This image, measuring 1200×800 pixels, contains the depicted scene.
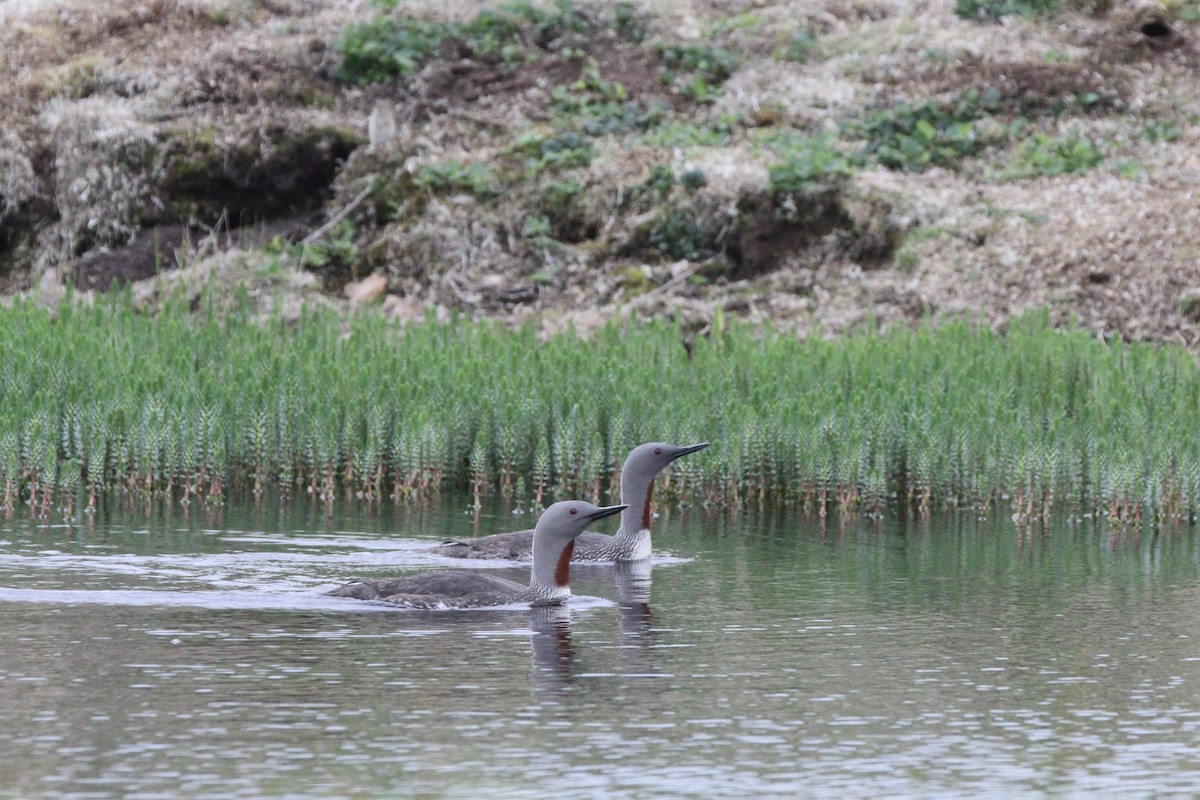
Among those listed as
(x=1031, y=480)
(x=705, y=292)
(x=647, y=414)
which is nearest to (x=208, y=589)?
(x=647, y=414)

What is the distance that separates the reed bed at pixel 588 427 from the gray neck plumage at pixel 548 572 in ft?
9.34

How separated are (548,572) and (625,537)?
1694 mm

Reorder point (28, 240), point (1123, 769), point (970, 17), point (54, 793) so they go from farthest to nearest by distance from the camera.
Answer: point (970, 17) < point (28, 240) < point (1123, 769) < point (54, 793)

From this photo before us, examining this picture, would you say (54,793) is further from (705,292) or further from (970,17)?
(970,17)

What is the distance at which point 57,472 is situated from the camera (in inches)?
534

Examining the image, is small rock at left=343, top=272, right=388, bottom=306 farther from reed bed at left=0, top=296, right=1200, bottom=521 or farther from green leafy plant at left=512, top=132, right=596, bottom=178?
reed bed at left=0, top=296, right=1200, bottom=521

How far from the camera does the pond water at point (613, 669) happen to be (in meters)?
6.58

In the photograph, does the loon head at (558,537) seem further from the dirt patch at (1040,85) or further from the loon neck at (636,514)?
the dirt patch at (1040,85)

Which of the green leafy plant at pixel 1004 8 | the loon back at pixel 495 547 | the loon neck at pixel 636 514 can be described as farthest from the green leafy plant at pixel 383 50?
the loon back at pixel 495 547

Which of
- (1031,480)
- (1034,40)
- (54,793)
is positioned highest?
(1034,40)

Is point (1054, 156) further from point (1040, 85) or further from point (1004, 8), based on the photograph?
point (1004, 8)

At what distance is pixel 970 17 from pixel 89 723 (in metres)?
18.6

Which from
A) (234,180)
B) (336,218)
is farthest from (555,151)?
(234,180)

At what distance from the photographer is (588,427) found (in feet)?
44.9
